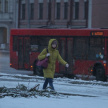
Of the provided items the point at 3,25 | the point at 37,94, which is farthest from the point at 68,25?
the point at 37,94

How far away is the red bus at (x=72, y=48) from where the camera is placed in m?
17.9

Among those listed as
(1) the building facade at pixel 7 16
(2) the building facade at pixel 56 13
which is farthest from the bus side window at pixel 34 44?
(1) the building facade at pixel 7 16

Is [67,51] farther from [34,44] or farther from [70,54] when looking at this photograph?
[34,44]

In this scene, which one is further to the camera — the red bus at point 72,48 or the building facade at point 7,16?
the building facade at point 7,16

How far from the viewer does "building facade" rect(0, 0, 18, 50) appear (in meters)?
58.2

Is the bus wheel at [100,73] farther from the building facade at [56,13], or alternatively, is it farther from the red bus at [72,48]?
the building facade at [56,13]

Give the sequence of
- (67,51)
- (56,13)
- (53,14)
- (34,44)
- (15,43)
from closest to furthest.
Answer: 1. (67,51)
2. (34,44)
3. (15,43)
4. (56,13)
5. (53,14)

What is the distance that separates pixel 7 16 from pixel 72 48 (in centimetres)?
4114

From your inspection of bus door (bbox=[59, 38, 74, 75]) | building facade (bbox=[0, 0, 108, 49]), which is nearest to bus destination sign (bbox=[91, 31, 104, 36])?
bus door (bbox=[59, 38, 74, 75])

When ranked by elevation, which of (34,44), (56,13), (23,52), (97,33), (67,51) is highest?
(56,13)

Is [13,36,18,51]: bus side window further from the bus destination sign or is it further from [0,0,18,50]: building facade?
[0,0,18,50]: building facade

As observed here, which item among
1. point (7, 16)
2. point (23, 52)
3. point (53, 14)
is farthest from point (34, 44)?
point (7, 16)

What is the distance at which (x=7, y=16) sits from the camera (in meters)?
59.1

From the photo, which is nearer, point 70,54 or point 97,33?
point 97,33
